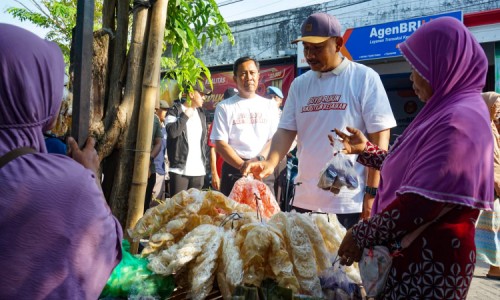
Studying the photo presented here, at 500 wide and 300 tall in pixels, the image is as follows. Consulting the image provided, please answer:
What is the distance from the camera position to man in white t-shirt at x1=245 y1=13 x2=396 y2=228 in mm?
3127

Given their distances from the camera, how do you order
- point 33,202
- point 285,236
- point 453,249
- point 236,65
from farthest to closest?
point 236,65, point 285,236, point 453,249, point 33,202

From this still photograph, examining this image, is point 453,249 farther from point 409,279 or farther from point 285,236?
point 285,236

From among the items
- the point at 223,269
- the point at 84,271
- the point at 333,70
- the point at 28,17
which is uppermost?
the point at 28,17

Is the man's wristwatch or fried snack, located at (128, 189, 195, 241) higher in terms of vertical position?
the man's wristwatch

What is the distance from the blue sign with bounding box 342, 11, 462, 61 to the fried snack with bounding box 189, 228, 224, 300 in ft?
28.6

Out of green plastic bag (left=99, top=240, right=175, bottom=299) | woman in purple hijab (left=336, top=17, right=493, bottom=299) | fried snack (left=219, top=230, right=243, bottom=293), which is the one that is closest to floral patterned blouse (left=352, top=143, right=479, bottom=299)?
woman in purple hijab (left=336, top=17, right=493, bottom=299)

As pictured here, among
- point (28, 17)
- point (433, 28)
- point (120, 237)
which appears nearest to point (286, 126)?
point (433, 28)

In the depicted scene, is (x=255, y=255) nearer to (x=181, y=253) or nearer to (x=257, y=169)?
(x=181, y=253)

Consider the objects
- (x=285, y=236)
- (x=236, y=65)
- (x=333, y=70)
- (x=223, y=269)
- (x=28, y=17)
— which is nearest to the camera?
(x=223, y=269)

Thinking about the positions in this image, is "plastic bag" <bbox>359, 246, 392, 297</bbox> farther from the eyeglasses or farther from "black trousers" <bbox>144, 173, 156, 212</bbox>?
"black trousers" <bbox>144, 173, 156, 212</bbox>

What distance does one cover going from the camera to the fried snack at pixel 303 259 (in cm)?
200

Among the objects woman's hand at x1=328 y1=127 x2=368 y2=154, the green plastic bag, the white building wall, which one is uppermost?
the white building wall

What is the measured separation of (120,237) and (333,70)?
7.06 ft

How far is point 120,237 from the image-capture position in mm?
1583
